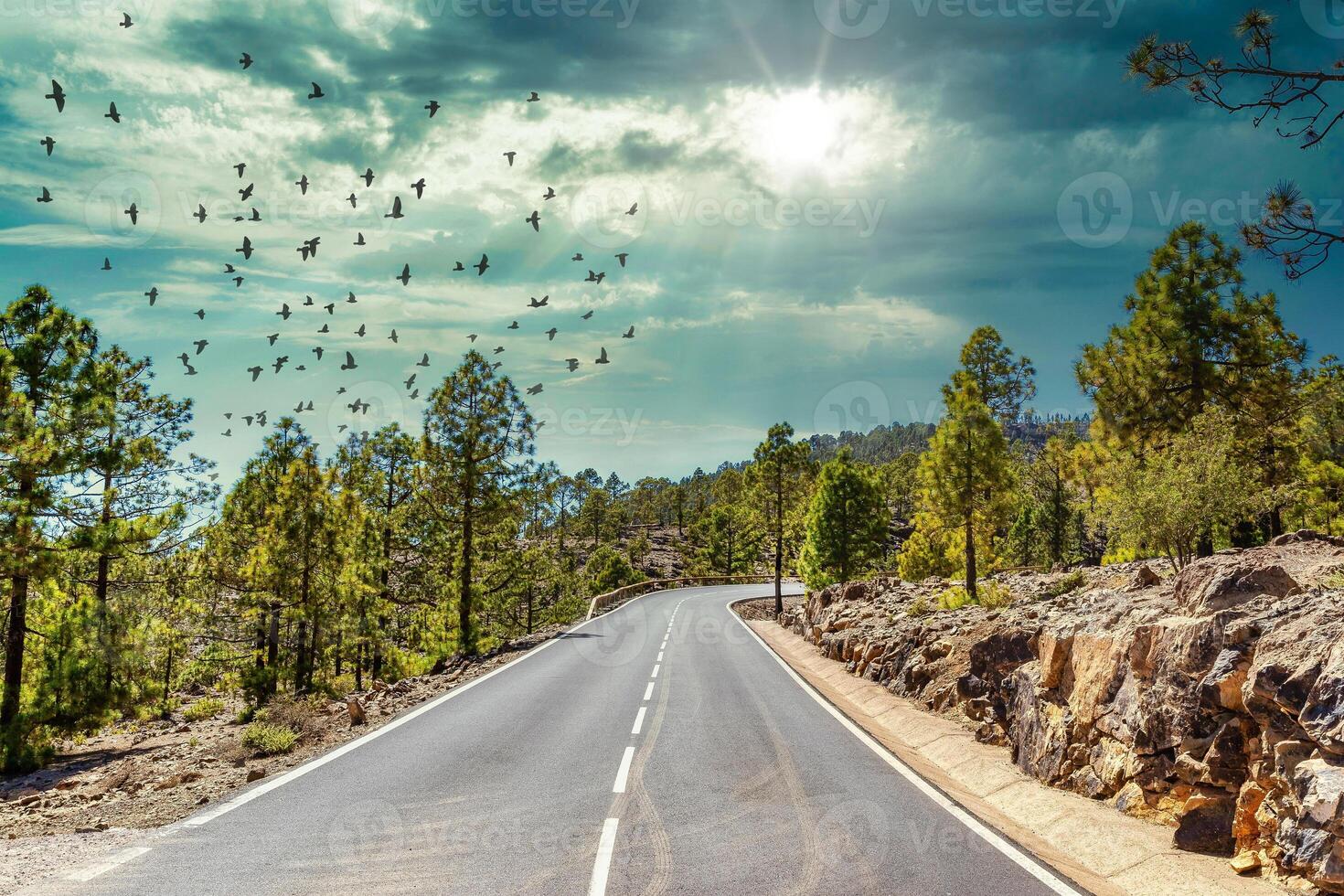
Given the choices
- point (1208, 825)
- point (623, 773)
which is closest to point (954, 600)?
point (623, 773)

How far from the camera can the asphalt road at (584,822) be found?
5.38 meters

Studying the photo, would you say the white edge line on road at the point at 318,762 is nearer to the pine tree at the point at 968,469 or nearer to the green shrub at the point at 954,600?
the green shrub at the point at 954,600

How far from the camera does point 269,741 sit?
10.7 meters

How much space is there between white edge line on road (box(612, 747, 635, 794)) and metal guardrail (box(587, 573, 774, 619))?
28.8 m

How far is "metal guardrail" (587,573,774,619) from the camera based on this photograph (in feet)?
143

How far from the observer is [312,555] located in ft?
87.9

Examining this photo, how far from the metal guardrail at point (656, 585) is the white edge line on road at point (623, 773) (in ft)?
94.4

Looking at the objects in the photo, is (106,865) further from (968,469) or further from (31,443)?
(968,469)

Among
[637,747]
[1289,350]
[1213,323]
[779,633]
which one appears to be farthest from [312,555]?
[1289,350]

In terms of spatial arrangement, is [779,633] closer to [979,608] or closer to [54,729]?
[979,608]

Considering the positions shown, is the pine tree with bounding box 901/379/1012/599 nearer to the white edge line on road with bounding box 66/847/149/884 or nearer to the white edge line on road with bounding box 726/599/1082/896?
the white edge line on road with bounding box 726/599/1082/896

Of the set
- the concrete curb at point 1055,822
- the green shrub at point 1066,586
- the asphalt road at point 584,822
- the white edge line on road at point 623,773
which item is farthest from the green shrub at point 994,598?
the white edge line on road at point 623,773

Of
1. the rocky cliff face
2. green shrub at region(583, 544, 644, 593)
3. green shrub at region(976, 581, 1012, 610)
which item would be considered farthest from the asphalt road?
green shrub at region(583, 544, 644, 593)

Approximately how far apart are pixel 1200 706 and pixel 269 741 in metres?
11.7
